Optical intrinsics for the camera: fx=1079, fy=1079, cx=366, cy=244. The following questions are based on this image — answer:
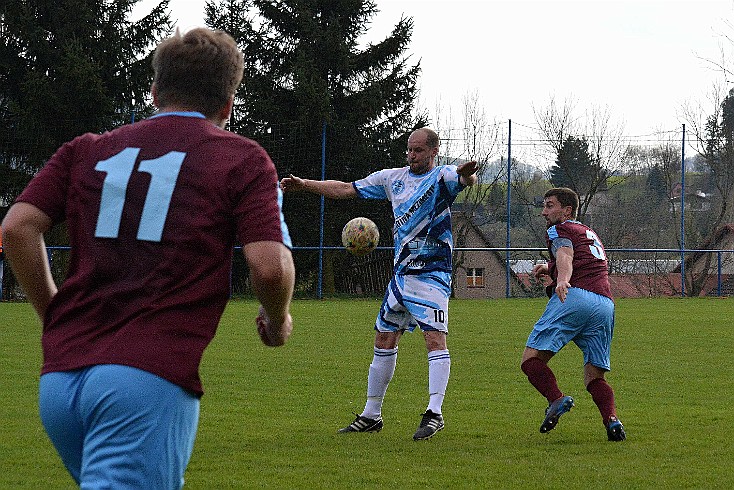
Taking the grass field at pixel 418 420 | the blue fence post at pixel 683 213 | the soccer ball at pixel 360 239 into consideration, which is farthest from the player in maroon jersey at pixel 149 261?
the blue fence post at pixel 683 213

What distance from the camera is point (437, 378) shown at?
7.14 meters

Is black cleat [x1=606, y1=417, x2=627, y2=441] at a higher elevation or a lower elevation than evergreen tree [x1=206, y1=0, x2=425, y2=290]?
lower

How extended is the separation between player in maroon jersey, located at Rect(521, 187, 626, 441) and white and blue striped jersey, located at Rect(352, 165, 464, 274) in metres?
0.67

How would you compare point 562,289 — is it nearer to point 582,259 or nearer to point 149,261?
point 582,259

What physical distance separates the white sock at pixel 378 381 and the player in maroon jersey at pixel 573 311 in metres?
0.90

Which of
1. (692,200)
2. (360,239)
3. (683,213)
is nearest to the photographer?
(360,239)

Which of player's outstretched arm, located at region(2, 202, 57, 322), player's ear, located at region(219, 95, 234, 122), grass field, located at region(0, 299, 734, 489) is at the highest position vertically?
player's ear, located at region(219, 95, 234, 122)

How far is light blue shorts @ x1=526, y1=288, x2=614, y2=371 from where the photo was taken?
713cm

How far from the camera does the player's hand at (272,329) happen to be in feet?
9.03

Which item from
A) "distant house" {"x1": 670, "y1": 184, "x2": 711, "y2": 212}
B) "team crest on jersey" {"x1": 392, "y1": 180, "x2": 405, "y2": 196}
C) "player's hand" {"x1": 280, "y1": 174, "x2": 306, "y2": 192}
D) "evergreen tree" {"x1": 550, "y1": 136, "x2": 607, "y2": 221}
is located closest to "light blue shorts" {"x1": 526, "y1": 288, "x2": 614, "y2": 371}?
"team crest on jersey" {"x1": 392, "y1": 180, "x2": 405, "y2": 196}

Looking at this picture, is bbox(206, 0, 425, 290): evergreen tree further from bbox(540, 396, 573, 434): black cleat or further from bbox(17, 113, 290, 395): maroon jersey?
bbox(17, 113, 290, 395): maroon jersey

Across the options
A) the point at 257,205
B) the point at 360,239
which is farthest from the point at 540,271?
the point at 257,205

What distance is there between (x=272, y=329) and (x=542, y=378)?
458cm

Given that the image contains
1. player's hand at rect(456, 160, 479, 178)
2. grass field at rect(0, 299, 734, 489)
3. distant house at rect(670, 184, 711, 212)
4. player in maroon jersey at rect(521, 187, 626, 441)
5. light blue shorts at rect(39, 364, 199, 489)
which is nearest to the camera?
light blue shorts at rect(39, 364, 199, 489)
